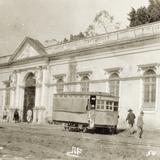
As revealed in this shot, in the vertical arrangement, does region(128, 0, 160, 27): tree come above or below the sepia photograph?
→ above

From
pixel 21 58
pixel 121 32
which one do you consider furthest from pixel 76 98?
pixel 21 58

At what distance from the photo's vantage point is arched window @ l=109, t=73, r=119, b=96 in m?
25.2

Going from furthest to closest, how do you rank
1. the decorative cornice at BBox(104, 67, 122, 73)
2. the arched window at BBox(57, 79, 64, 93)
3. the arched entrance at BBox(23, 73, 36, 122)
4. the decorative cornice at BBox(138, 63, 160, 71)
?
the arched entrance at BBox(23, 73, 36, 122)
the arched window at BBox(57, 79, 64, 93)
the decorative cornice at BBox(104, 67, 122, 73)
the decorative cornice at BBox(138, 63, 160, 71)

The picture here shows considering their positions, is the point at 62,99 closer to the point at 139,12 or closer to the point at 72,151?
the point at 72,151

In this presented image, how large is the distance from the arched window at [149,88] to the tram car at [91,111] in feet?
6.49

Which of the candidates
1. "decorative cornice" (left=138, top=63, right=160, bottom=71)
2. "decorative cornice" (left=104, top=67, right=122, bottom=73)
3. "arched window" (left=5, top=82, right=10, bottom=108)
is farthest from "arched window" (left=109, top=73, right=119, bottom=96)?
"arched window" (left=5, top=82, right=10, bottom=108)

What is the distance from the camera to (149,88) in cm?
2305

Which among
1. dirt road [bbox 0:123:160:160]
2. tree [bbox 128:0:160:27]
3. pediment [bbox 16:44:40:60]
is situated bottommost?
dirt road [bbox 0:123:160:160]

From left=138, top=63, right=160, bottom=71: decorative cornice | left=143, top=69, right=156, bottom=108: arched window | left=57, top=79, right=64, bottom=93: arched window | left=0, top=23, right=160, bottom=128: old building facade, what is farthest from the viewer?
left=57, top=79, right=64, bottom=93: arched window

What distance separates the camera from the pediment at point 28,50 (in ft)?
106

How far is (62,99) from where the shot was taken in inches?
930

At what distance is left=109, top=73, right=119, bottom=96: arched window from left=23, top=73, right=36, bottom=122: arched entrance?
9.24 meters

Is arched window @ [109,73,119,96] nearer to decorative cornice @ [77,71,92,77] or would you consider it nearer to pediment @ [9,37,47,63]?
decorative cornice @ [77,71,92,77]

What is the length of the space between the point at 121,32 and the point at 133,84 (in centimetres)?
368
